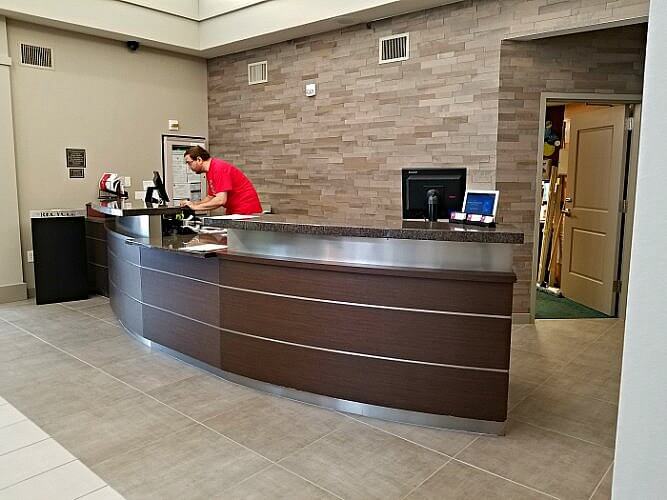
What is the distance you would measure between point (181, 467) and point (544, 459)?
1892 millimetres

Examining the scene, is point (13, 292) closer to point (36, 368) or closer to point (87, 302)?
point (87, 302)

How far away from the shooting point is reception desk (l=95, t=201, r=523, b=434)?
3.05 metres

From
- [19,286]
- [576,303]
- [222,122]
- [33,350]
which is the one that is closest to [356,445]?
[33,350]

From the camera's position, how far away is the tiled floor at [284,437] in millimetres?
2631

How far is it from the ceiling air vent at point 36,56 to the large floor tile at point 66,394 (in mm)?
3960

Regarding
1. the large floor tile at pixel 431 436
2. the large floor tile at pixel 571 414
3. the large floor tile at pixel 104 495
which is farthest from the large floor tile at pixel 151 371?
the large floor tile at pixel 571 414

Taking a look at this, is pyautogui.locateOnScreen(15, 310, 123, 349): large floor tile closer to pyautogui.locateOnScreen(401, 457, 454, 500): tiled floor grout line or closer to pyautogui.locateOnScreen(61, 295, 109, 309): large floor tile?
pyautogui.locateOnScreen(61, 295, 109, 309): large floor tile

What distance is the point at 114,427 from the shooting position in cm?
321

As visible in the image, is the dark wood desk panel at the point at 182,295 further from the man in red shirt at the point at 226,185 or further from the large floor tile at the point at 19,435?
the large floor tile at the point at 19,435


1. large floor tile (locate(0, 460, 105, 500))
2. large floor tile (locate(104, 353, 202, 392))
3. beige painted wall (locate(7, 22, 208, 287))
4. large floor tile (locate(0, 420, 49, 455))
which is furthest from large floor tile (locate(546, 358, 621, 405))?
beige painted wall (locate(7, 22, 208, 287))

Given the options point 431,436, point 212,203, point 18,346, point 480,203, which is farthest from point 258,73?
point 431,436

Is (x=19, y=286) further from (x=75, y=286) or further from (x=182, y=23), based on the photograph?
(x=182, y=23)

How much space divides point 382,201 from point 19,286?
4310 millimetres

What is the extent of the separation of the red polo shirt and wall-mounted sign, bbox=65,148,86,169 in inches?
89.5
